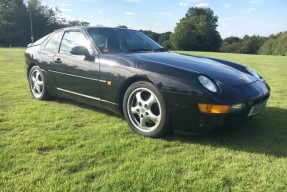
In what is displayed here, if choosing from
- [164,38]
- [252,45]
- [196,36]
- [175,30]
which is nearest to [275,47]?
[252,45]

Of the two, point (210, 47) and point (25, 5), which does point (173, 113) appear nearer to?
point (210, 47)

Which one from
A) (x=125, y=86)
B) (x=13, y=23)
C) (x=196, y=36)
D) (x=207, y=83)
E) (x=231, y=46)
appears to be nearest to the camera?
(x=207, y=83)

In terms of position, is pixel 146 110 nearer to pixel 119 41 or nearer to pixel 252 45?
pixel 119 41

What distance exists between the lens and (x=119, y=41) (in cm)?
451

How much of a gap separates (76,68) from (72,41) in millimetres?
591

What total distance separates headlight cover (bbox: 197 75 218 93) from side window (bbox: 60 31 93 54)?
182 centimetres

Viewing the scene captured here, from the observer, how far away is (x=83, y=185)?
247cm

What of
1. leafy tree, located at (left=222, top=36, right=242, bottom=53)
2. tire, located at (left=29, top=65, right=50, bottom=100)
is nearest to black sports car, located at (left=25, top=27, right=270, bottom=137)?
tire, located at (left=29, top=65, right=50, bottom=100)

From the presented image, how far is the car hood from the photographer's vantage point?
3478 millimetres

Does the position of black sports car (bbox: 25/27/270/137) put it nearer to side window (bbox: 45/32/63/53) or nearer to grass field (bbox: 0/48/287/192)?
side window (bbox: 45/32/63/53)

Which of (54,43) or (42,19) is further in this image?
(42,19)

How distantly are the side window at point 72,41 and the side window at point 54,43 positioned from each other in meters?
0.14

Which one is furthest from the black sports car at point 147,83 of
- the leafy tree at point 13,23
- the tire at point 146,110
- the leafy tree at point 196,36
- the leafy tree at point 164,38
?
the leafy tree at point 13,23

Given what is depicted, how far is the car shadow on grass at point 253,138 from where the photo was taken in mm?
3279
